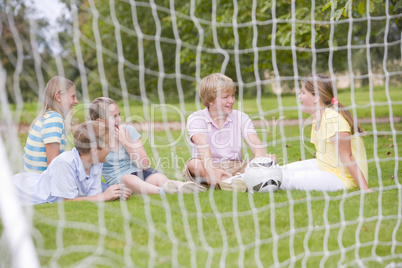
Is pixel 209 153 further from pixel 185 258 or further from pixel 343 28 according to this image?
pixel 343 28

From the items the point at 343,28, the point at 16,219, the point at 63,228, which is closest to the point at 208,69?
the point at 343,28

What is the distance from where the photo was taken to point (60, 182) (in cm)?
354

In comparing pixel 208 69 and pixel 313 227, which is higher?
pixel 208 69

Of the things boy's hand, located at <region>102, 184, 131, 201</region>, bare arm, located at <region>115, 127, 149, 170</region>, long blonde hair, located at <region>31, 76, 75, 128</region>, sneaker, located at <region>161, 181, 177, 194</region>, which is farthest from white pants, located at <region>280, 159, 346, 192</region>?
long blonde hair, located at <region>31, 76, 75, 128</region>

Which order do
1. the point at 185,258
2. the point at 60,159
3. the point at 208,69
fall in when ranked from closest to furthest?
the point at 185,258 → the point at 60,159 → the point at 208,69

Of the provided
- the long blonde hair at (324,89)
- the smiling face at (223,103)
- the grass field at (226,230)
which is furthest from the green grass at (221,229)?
the smiling face at (223,103)

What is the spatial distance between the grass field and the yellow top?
0.19 meters

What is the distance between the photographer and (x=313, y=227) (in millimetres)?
2943

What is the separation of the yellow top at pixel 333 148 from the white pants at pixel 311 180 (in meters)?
0.06

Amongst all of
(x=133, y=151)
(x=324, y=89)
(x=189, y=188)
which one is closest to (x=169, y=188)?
(x=189, y=188)

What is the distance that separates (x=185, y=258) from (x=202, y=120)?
196cm

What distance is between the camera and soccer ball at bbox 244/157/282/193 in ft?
12.5

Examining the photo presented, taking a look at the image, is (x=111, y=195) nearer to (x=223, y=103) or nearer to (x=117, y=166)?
(x=117, y=166)

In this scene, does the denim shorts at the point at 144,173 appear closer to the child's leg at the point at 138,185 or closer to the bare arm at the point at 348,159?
the child's leg at the point at 138,185
